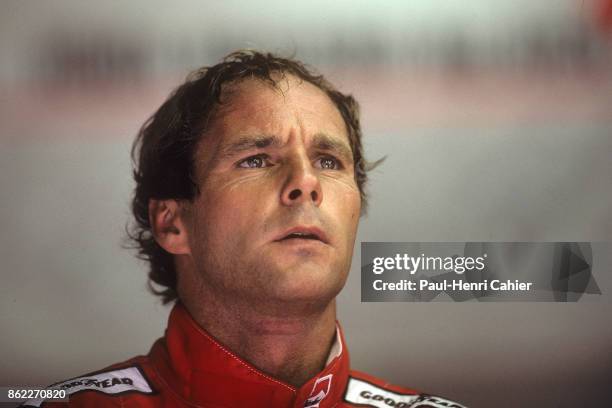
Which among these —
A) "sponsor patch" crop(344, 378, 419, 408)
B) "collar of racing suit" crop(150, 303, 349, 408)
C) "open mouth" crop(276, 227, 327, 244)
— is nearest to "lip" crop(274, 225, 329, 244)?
"open mouth" crop(276, 227, 327, 244)

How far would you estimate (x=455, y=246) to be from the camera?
1772 millimetres

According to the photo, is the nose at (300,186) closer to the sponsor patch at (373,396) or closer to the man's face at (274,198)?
the man's face at (274,198)

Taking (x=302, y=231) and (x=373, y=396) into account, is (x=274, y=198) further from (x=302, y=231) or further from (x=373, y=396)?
(x=373, y=396)

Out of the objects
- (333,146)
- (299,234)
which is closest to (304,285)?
(299,234)

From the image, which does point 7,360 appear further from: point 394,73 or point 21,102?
point 394,73

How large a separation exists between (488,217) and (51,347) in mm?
1070

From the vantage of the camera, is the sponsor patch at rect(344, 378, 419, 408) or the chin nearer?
the chin

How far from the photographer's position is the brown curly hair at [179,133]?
1.72m

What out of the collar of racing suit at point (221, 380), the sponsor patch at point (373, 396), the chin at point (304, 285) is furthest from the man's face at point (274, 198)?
the sponsor patch at point (373, 396)

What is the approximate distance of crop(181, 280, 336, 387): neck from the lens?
1655 mm

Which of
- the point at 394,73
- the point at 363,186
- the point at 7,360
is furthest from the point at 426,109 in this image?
the point at 7,360

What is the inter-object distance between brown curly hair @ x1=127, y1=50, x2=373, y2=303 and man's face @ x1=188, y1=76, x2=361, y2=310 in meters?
0.03

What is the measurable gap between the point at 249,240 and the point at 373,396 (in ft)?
1.58

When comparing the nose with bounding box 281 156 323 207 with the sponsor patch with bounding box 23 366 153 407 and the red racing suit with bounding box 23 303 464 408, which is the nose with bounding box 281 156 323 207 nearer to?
the red racing suit with bounding box 23 303 464 408
